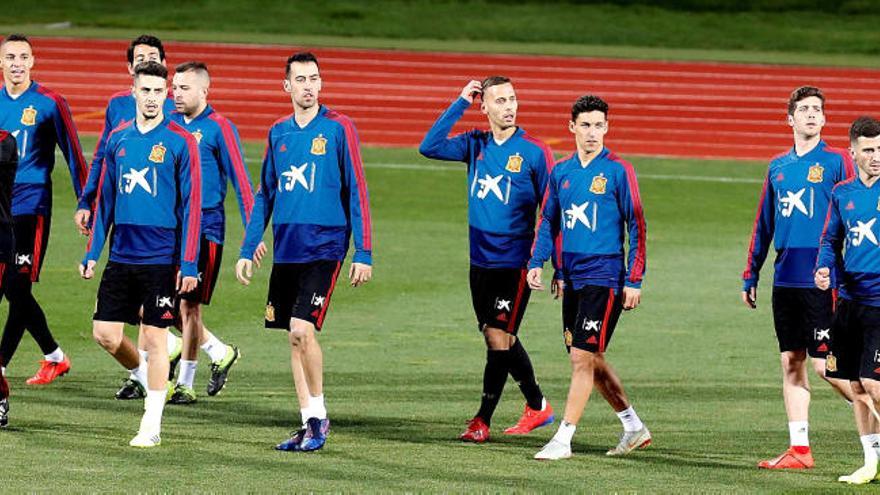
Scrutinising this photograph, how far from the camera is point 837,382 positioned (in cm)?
999

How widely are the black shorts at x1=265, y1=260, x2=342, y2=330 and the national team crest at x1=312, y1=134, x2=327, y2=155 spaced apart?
0.60 metres

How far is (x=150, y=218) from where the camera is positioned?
10398mm

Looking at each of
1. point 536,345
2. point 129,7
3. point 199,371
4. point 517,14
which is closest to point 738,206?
point 536,345

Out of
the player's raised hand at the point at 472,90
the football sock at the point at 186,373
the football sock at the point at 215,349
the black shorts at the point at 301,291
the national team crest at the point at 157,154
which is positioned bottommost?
the football sock at the point at 186,373

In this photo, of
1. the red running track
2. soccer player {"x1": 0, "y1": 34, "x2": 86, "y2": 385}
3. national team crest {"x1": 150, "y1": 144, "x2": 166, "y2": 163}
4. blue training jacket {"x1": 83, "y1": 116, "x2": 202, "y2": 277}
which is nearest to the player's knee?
blue training jacket {"x1": 83, "y1": 116, "x2": 202, "y2": 277}

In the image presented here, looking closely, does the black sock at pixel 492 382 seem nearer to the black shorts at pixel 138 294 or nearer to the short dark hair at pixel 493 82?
the short dark hair at pixel 493 82

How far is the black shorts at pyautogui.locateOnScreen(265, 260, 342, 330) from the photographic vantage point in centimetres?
1034

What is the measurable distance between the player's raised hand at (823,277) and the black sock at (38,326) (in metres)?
5.37

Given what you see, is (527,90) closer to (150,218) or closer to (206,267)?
(206,267)

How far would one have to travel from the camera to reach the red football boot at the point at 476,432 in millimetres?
10648

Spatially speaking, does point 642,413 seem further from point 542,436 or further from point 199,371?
point 199,371

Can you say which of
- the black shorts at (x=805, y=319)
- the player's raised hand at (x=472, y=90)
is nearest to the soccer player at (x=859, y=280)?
the black shorts at (x=805, y=319)

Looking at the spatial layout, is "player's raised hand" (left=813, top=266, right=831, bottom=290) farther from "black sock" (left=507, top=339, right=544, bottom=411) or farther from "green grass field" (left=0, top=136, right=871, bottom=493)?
"black sock" (left=507, top=339, right=544, bottom=411)

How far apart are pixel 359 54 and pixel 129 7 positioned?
38.2 ft
